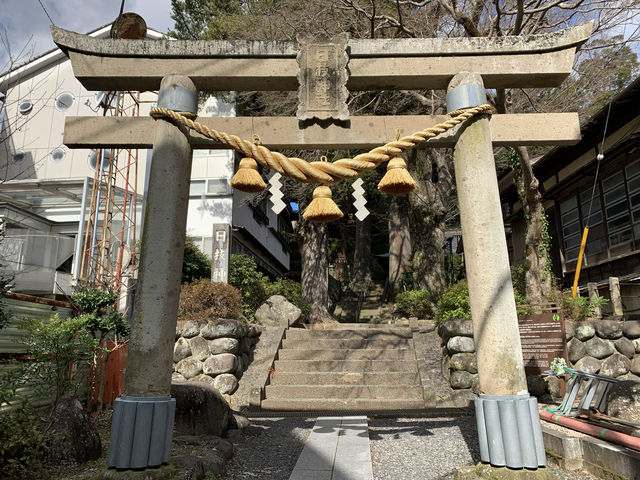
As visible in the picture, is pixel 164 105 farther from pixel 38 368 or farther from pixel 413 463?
A: pixel 413 463

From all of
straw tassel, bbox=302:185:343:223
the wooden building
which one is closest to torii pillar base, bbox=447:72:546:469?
straw tassel, bbox=302:185:343:223

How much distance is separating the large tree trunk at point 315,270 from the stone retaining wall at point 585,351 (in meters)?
6.81

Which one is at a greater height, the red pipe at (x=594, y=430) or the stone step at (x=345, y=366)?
the stone step at (x=345, y=366)

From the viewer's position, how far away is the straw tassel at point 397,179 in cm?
469

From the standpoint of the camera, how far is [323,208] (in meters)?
4.86

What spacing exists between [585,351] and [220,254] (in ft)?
31.4

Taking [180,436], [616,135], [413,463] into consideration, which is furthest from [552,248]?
[180,436]

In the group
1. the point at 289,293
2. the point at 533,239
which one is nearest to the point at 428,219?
the point at 533,239

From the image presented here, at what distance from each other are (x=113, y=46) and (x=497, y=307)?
5.16m

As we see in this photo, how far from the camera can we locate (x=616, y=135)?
12961 mm

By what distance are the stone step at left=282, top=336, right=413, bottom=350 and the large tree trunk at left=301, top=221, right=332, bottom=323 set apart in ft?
14.1

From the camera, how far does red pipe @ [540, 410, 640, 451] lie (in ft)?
13.8

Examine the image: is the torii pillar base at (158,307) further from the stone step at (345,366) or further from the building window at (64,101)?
the building window at (64,101)

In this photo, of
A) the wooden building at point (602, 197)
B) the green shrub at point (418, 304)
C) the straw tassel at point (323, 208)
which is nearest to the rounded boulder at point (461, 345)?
the green shrub at point (418, 304)
